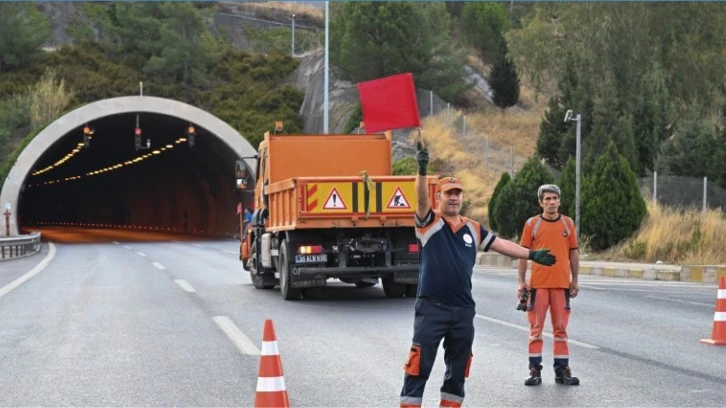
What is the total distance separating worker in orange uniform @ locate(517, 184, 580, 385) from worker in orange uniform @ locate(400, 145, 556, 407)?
7.70ft

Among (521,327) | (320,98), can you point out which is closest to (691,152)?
(521,327)

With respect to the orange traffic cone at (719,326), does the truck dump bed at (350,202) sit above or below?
above

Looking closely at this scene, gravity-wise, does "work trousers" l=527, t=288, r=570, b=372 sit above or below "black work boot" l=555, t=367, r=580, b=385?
above

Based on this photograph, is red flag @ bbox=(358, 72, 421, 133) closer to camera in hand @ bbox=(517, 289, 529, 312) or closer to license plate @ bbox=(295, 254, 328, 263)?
camera in hand @ bbox=(517, 289, 529, 312)

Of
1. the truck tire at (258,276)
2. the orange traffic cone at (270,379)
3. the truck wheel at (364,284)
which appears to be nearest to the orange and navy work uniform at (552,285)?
the orange traffic cone at (270,379)

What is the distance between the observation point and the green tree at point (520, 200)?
110 feet

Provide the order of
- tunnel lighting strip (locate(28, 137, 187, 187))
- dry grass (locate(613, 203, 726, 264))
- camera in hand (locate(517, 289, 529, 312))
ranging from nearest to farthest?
camera in hand (locate(517, 289, 529, 312)) → dry grass (locate(613, 203, 726, 264)) → tunnel lighting strip (locate(28, 137, 187, 187))

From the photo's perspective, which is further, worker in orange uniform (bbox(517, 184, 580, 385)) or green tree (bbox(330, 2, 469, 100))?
green tree (bbox(330, 2, 469, 100))

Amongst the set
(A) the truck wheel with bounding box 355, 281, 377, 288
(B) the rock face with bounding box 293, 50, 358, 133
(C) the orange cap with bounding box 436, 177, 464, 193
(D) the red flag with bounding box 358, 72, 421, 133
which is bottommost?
(A) the truck wheel with bounding box 355, 281, 377, 288

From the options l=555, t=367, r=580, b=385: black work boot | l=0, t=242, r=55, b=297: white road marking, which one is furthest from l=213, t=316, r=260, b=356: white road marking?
l=0, t=242, r=55, b=297: white road marking

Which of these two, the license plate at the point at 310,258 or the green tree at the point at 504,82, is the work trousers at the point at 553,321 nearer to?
the license plate at the point at 310,258

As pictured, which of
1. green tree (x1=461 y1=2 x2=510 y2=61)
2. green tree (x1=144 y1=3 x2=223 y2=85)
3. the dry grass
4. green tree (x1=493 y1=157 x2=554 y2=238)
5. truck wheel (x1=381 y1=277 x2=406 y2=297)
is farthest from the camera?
green tree (x1=144 y1=3 x2=223 y2=85)

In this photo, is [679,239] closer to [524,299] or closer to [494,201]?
[494,201]

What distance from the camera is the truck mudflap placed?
17.5 metres
